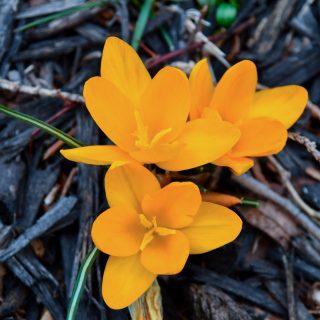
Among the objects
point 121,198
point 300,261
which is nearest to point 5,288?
point 121,198

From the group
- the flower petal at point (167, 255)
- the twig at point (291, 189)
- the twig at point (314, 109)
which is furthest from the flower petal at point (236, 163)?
the twig at point (314, 109)

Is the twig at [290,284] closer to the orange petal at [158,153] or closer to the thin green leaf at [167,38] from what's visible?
the orange petal at [158,153]

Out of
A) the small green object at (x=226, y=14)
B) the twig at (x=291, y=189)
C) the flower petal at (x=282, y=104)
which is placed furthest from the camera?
the small green object at (x=226, y=14)

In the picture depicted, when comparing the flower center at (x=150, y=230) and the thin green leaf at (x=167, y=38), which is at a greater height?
the thin green leaf at (x=167, y=38)

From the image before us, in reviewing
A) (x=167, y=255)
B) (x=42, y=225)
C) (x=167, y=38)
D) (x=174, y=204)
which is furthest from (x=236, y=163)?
(x=167, y=38)

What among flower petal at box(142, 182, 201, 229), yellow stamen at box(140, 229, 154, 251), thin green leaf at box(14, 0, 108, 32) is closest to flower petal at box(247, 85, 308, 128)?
flower petal at box(142, 182, 201, 229)

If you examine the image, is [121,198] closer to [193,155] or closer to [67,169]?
[193,155]
